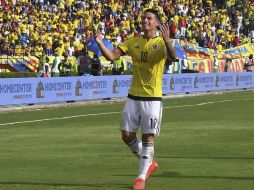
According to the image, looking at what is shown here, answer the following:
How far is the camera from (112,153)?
15.9 meters

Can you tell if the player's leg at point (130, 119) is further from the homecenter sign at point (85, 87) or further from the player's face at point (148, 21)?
the homecenter sign at point (85, 87)

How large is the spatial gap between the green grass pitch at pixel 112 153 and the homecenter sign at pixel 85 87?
10.7 feet

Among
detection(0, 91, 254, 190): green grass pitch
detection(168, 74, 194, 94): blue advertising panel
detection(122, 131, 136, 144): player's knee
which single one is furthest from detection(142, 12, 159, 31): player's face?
detection(168, 74, 194, 94): blue advertising panel

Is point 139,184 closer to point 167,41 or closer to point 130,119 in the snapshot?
point 130,119

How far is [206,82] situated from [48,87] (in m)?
15.2

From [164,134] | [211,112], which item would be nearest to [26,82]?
[211,112]

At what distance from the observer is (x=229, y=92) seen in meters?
47.6

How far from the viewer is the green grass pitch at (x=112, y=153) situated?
11.8 meters

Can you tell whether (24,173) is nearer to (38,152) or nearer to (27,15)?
(38,152)

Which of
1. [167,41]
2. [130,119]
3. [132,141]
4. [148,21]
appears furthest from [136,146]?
[148,21]

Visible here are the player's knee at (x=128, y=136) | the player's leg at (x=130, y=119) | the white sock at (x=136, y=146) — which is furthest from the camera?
the white sock at (x=136, y=146)

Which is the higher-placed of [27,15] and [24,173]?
[27,15]

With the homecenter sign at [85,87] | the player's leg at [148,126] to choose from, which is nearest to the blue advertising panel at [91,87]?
the homecenter sign at [85,87]

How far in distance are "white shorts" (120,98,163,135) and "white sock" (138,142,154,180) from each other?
0.19 m
